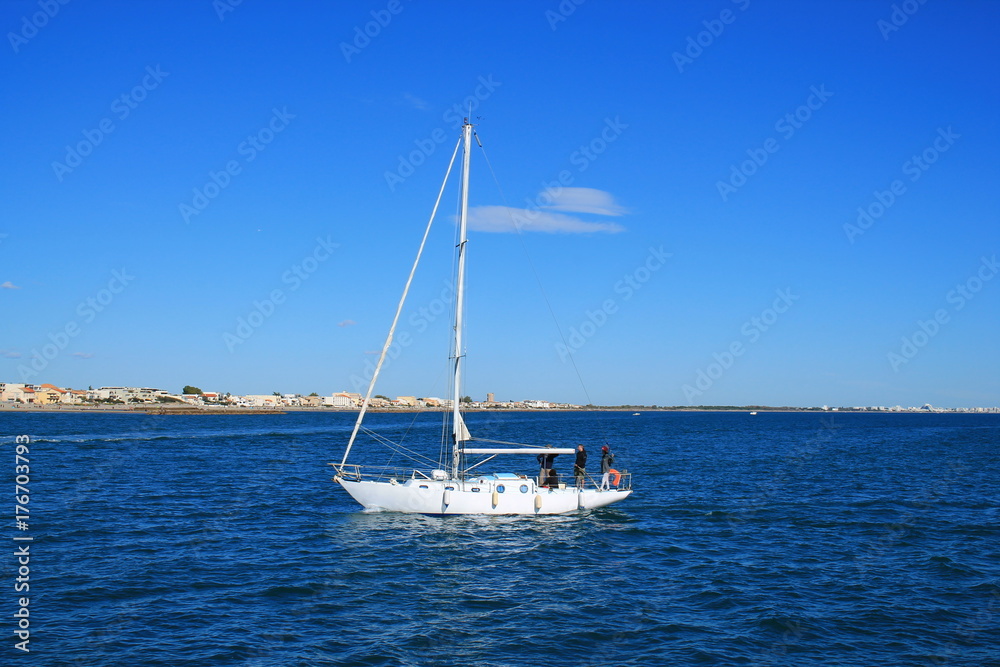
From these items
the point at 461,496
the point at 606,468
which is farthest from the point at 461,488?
the point at 606,468

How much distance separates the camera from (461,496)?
3016cm

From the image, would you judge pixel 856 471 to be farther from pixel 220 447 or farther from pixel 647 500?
pixel 220 447

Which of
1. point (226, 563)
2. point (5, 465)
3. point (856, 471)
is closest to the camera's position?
point (226, 563)

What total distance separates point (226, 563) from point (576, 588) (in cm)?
1149

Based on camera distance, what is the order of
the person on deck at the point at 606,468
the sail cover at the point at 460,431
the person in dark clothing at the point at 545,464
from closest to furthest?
the sail cover at the point at 460,431 → the person in dark clothing at the point at 545,464 → the person on deck at the point at 606,468

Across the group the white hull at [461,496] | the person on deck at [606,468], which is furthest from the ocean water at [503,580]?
the person on deck at [606,468]

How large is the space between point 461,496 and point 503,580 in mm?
8243

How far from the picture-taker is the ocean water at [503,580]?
16.5m

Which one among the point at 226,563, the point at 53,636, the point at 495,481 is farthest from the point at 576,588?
the point at 53,636

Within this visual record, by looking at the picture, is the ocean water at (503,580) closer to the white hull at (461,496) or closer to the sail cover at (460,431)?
the white hull at (461,496)

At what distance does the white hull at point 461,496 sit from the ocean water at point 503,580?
1.84 feet

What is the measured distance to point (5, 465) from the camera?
49.4m

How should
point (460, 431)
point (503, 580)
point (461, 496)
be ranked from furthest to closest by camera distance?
point (460, 431) → point (461, 496) → point (503, 580)

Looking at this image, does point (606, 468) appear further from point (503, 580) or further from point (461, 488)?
point (503, 580)
